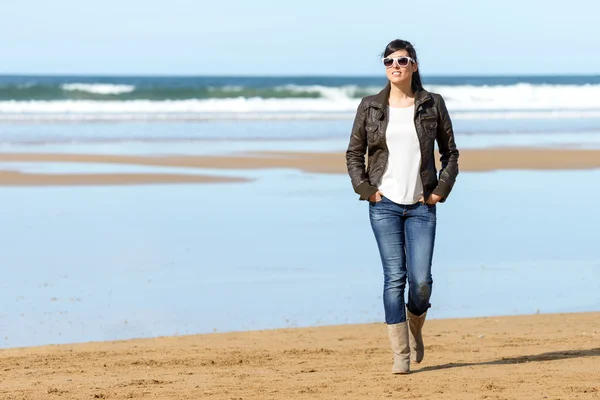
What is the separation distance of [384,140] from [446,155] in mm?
380

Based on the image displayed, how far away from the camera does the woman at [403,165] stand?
17.3 feet

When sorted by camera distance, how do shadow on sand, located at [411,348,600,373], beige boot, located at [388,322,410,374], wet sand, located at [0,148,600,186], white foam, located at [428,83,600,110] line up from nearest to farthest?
beige boot, located at [388,322,410,374]
shadow on sand, located at [411,348,600,373]
wet sand, located at [0,148,600,186]
white foam, located at [428,83,600,110]

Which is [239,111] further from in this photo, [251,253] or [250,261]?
[250,261]

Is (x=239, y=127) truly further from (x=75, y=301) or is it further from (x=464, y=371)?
(x=464, y=371)

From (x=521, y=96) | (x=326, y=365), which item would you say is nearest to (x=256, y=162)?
(x=326, y=365)

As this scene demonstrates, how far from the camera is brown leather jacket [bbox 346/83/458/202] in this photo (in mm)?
5262

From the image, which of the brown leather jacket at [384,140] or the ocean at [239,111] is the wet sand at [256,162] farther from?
the brown leather jacket at [384,140]

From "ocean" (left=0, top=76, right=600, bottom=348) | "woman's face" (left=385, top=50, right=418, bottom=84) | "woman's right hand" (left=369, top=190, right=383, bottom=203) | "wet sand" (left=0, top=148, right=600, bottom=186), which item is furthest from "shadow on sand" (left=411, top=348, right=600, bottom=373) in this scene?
"wet sand" (left=0, top=148, right=600, bottom=186)

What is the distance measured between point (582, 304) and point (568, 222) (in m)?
4.02

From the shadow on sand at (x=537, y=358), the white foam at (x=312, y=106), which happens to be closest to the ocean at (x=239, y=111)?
the white foam at (x=312, y=106)

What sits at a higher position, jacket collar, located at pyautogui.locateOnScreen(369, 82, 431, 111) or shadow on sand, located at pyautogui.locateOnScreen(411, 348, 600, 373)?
jacket collar, located at pyautogui.locateOnScreen(369, 82, 431, 111)

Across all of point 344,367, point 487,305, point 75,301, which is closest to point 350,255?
point 487,305

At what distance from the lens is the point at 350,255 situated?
963 cm

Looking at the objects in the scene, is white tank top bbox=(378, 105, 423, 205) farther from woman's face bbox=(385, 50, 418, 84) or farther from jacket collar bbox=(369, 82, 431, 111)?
woman's face bbox=(385, 50, 418, 84)
